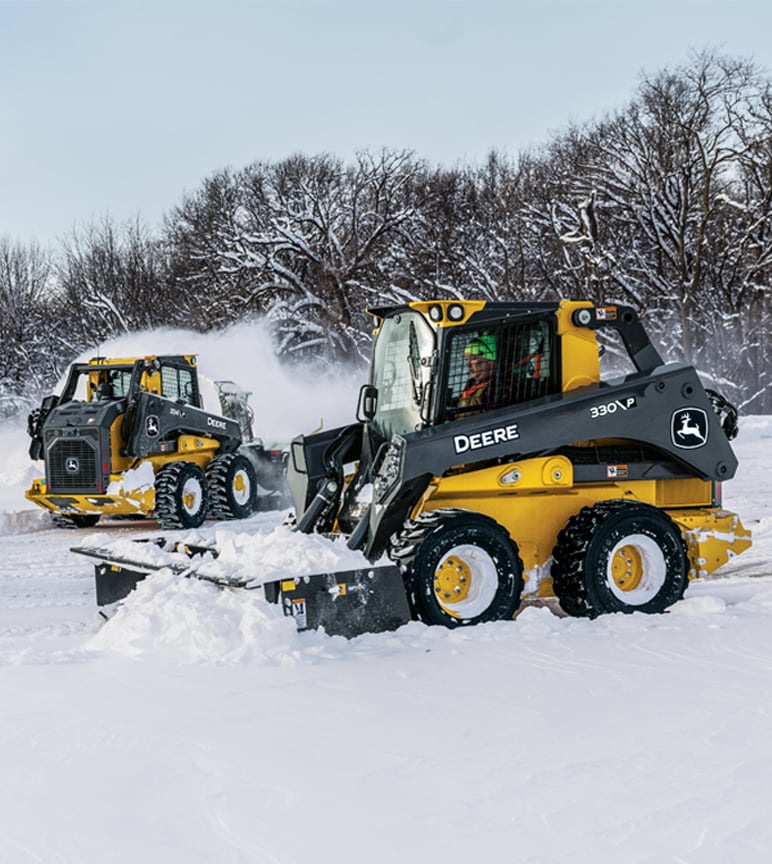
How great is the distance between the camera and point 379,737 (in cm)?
496

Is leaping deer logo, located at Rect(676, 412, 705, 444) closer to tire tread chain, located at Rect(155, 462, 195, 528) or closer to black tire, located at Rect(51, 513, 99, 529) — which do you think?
tire tread chain, located at Rect(155, 462, 195, 528)

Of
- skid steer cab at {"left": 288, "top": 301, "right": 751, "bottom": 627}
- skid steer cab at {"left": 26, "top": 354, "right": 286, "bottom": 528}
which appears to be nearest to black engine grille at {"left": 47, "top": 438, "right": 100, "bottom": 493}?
skid steer cab at {"left": 26, "top": 354, "right": 286, "bottom": 528}

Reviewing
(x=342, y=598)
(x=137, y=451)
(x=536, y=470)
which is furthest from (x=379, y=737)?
(x=137, y=451)

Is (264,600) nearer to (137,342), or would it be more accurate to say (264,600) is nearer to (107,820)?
(107,820)

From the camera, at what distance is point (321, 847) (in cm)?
377

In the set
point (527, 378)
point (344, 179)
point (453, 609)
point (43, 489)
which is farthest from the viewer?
point (344, 179)

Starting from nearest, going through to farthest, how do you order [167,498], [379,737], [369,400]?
[379,737] → [369,400] → [167,498]

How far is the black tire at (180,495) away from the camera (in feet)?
45.4

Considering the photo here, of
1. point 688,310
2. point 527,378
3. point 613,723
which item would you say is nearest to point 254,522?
point 527,378

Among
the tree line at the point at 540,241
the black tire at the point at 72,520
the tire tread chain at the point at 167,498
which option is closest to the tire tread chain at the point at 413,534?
the tire tread chain at the point at 167,498

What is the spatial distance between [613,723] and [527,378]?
338cm

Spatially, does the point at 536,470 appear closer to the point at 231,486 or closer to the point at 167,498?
the point at 167,498

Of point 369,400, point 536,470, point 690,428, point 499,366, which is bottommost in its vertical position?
point 536,470

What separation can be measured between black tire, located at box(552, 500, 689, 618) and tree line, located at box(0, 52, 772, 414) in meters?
18.7
